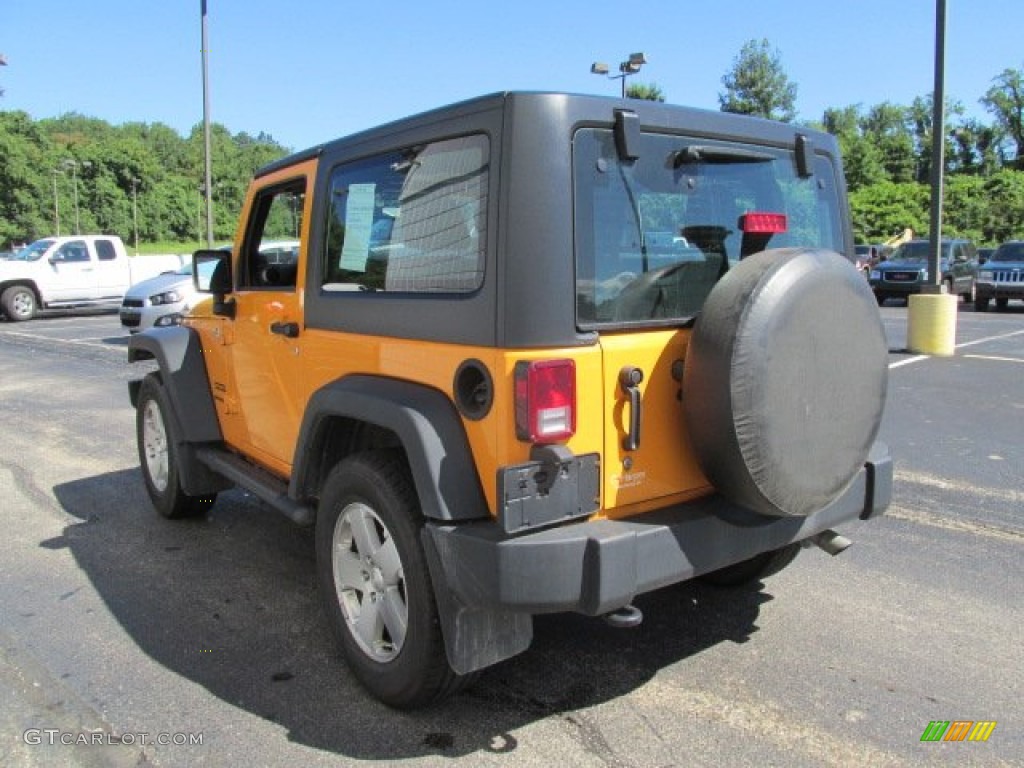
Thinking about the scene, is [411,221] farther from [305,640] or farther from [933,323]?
[933,323]

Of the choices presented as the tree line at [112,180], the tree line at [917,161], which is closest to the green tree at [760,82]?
the tree line at [917,161]

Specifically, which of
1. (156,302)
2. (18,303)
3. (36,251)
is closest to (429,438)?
(156,302)

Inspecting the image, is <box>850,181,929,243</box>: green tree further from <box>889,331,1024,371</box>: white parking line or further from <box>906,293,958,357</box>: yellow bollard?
<box>906,293,958,357</box>: yellow bollard

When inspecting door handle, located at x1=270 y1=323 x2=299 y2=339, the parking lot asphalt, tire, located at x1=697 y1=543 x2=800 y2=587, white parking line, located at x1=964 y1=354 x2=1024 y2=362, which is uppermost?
door handle, located at x1=270 y1=323 x2=299 y2=339

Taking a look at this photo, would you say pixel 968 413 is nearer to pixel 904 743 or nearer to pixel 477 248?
pixel 904 743

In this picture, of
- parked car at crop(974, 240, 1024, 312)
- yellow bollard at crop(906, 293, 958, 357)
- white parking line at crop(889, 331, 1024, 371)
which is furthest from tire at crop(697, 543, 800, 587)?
parked car at crop(974, 240, 1024, 312)

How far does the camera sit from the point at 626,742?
108 inches

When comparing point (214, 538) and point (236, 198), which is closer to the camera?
point (214, 538)

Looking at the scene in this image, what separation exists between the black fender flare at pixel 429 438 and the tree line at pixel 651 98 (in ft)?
60.4

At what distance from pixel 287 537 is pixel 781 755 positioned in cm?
308

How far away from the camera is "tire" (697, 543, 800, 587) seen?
3.72 meters

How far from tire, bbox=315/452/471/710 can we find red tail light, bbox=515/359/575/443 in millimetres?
565

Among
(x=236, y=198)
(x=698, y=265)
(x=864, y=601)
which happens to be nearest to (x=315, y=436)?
(x=698, y=265)

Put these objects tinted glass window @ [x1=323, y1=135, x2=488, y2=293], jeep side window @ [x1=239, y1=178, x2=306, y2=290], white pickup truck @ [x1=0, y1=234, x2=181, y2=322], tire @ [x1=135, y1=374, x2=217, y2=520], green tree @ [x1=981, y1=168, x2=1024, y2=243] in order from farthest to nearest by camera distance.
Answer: green tree @ [x1=981, y1=168, x2=1024, y2=243]
white pickup truck @ [x1=0, y1=234, x2=181, y2=322]
tire @ [x1=135, y1=374, x2=217, y2=520]
jeep side window @ [x1=239, y1=178, x2=306, y2=290]
tinted glass window @ [x1=323, y1=135, x2=488, y2=293]
